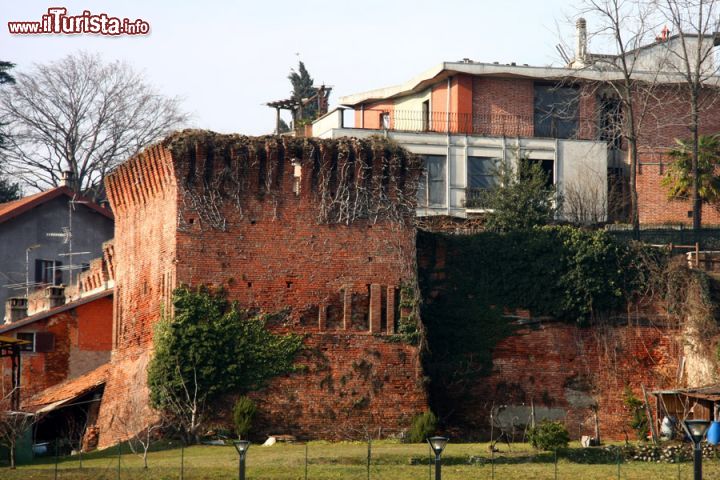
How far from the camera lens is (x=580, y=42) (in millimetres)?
57031

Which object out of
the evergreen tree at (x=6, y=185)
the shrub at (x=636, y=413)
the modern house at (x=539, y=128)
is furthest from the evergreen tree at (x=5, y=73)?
the shrub at (x=636, y=413)

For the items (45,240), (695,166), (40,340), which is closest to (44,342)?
(40,340)

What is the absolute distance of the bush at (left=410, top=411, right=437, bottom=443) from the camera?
38.7 m

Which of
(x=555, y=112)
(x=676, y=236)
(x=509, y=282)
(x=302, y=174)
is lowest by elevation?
(x=509, y=282)

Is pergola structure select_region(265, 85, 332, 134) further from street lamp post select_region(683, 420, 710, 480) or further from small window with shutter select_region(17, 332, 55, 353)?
street lamp post select_region(683, 420, 710, 480)

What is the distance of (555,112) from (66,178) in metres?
20.0

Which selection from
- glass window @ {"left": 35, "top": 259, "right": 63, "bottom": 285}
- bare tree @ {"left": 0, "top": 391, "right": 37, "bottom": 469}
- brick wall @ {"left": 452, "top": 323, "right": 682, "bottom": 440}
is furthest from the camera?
glass window @ {"left": 35, "top": 259, "right": 63, "bottom": 285}

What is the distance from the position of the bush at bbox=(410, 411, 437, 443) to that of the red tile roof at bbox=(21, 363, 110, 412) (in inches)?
389

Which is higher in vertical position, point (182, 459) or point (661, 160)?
point (661, 160)

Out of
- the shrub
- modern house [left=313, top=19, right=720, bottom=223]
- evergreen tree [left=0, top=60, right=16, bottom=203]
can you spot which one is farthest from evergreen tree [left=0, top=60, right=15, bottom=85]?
the shrub

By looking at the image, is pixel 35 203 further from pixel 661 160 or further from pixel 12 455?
pixel 12 455

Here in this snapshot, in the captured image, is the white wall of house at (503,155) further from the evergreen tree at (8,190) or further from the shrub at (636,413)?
the evergreen tree at (8,190)

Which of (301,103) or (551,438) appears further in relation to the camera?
(301,103)

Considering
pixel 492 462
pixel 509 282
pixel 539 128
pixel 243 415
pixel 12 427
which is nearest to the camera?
pixel 492 462
